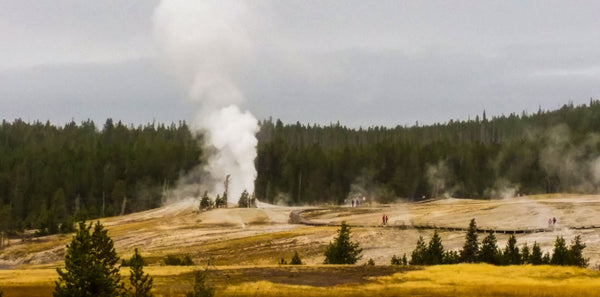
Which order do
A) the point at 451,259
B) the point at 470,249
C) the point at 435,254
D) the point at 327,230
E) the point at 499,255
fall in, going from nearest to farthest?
the point at 499,255 < the point at 470,249 < the point at 435,254 < the point at 451,259 < the point at 327,230

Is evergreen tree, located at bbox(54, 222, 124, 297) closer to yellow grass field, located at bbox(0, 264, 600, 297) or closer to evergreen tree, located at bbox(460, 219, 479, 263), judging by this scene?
yellow grass field, located at bbox(0, 264, 600, 297)

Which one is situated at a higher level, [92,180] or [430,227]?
[92,180]

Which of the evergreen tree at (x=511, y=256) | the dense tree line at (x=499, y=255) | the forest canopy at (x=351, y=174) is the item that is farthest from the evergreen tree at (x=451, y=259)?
the forest canopy at (x=351, y=174)

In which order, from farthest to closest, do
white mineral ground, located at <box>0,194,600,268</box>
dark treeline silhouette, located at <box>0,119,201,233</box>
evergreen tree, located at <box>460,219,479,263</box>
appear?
1. dark treeline silhouette, located at <box>0,119,201,233</box>
2. white mineral ground, located at <box>0,194,600,268</box>
3. evergreen tree, located at <box>460,219,479,263</box>

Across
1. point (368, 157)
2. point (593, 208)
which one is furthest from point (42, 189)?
point (593, 208)

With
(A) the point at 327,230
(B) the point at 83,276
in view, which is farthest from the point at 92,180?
(B) the point at 83,276

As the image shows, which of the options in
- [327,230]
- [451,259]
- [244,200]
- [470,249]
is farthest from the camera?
[244,200]

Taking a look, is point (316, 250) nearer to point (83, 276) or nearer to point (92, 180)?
point (83, 276)

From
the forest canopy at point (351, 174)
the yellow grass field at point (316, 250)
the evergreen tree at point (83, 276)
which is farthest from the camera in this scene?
the forest canopy at point (351, 174)

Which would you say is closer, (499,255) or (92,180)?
(499,255)

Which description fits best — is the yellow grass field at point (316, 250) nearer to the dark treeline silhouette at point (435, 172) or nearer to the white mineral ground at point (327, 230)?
the white mineral ground at point (327, 230)

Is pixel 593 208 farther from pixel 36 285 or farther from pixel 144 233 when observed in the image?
pixel 36 285

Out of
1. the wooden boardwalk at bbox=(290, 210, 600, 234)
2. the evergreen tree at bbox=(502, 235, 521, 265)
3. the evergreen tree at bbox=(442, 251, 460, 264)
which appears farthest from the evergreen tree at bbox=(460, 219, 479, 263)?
the wooden boardwalk at bbox=(290, 210, 600, 234)

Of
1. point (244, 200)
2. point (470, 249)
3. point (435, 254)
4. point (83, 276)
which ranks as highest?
point (244, 200)
